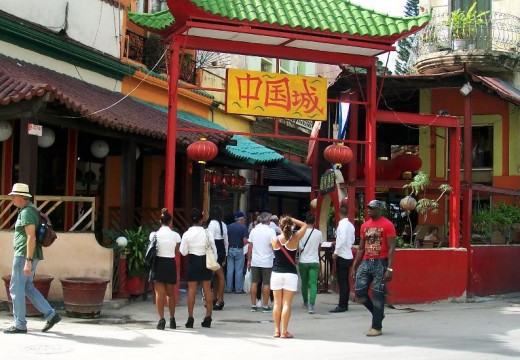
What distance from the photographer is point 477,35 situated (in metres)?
20.3

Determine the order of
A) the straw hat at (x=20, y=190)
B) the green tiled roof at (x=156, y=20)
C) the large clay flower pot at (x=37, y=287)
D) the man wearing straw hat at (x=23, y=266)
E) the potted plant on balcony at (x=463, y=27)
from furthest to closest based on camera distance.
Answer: the potted plant on balcony at (x=463, y=27), the green tiled roof at (x=156, y=20), the large clay flower pot at (x=37, y=287), the straw hat at (x=20, y=190), the man wearing straw hat at (x=23, y=266)

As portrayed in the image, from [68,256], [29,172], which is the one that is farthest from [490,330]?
[29,172]

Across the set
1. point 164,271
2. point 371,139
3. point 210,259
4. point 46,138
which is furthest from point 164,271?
point 371,139

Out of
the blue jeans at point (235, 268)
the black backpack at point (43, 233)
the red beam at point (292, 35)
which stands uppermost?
the red beam at point (292, 35)

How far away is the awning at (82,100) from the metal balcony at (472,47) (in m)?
6.59

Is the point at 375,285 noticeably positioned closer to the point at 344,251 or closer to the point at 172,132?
the point at 344,251

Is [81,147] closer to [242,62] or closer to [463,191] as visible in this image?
[463,191]

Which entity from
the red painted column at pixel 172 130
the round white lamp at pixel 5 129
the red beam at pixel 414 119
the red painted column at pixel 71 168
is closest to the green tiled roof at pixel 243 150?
the red painted column at pixel 71 168

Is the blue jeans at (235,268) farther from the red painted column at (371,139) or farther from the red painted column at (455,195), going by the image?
the red painted column at (455,195)

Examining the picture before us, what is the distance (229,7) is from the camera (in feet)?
43.2

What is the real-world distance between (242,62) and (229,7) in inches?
514

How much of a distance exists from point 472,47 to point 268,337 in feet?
40.7

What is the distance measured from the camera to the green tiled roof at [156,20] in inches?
546

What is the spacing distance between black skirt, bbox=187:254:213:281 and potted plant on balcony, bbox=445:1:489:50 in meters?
11.7
